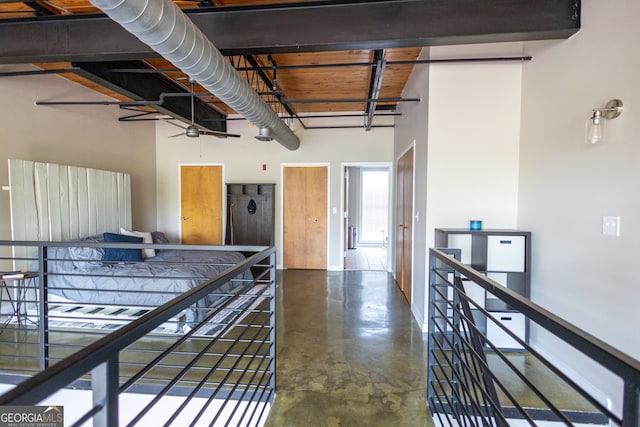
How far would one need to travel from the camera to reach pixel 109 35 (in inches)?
95.4

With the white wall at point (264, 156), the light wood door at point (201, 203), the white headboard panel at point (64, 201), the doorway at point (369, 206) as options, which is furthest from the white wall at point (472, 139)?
Answer: the doorway at point (369, 206)

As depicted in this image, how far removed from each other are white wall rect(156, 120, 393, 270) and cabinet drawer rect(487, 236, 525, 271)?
3.17 m

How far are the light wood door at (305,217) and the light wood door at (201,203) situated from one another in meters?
1.37

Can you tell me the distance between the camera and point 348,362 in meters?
2.55

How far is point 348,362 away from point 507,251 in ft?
5.71

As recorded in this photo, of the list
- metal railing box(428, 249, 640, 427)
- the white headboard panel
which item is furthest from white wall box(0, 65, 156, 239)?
metal railing box(428, 249, 640, 427)

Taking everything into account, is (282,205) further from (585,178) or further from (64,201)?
(585,178)

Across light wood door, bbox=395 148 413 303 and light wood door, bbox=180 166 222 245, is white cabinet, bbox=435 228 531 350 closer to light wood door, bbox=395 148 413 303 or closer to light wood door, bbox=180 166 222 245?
light wood door, bbox=395 148 413 303

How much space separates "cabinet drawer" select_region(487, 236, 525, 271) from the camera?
273cm

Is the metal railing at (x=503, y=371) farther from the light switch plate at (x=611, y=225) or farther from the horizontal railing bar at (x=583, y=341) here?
the light switch plate at (x=611, y=225)

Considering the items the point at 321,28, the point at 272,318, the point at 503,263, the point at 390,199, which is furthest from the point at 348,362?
the point at 390,199

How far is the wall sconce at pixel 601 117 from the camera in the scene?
6.22 feet

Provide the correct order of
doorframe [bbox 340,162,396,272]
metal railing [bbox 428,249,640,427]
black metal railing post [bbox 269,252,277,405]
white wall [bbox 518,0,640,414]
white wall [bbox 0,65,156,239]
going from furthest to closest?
1. doorframe [bbox 340,162,396,272]
2. white wall [bbox 0,65,156,239]
3. black metal railing post [bbox 269,252,277,405]
4. white wall [bbox 518,0,640,414]
5. metal railing [bbox 428,249,640,427]

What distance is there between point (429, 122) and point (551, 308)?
1975 millimetres
